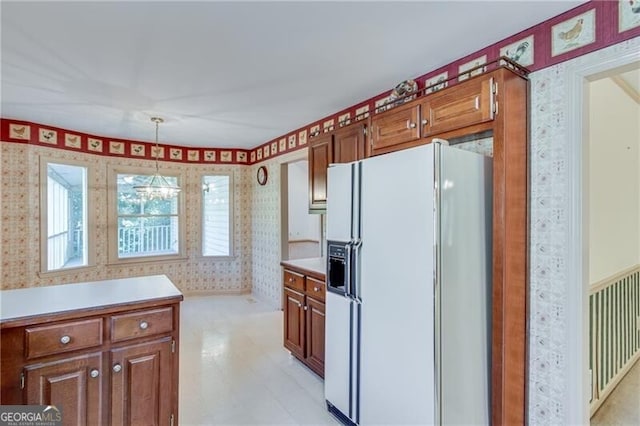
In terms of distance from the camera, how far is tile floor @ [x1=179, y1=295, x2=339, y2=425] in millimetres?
2387

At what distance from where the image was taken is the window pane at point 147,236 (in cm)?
500

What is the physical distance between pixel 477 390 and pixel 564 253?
0.87 metres

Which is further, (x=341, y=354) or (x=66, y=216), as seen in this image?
(x=66, y=216)

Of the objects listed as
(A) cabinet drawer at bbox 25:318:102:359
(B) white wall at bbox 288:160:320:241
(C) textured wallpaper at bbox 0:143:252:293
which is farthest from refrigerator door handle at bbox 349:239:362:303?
(B) white wall at bbox 288:160:320:241

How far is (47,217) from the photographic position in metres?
3.98

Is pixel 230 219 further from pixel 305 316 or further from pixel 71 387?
pixel 71 387

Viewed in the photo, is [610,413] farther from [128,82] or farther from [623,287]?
[128,82]

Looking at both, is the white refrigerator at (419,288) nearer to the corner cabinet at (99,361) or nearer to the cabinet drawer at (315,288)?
the cabinet drawer at (315,288)

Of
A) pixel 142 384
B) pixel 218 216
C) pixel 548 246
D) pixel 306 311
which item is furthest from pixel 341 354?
pixel 218 216

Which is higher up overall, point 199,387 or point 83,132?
point 83,132

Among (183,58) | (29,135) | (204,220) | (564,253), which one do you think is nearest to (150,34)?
(183,58)

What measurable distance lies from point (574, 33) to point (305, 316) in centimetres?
274

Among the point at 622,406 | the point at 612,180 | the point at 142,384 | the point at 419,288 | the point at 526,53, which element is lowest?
the point at 622,406

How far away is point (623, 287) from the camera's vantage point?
2.84 meters
